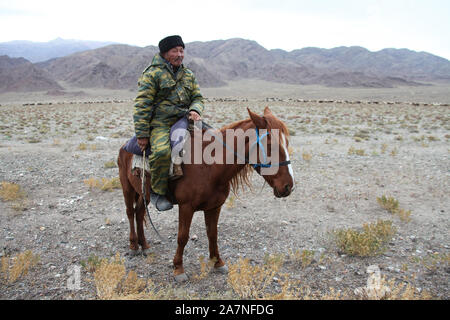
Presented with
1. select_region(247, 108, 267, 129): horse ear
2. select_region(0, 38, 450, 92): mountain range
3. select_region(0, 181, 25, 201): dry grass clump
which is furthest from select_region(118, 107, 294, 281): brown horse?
select_region(0, 38, 450, 92): mountain range

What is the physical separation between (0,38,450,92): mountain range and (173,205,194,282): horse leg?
3009 inches

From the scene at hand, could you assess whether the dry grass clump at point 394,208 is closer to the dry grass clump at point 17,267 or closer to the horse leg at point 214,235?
the horse leg at point 214,235

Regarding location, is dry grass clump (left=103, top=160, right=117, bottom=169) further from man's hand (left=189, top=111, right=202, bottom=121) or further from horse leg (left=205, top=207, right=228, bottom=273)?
man's hand (left=189, top=111, right=202, bottom=121)

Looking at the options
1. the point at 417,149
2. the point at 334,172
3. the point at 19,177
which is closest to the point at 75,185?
the point at 19,177

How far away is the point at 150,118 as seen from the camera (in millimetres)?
3572

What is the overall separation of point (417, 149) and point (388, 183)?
507cm

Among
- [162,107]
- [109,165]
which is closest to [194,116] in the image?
[162,107]

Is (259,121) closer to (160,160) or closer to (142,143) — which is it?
(160,160)

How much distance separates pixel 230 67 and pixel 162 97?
405 ft

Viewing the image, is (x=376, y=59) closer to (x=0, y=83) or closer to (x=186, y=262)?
(x=0, y=83)

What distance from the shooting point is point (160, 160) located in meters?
3.35

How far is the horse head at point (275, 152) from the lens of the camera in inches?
117

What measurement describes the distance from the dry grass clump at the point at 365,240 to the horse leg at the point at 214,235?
5.93 ft

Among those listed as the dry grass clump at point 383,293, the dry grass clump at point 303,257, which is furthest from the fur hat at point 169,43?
the dry grass clump at point 383,293
